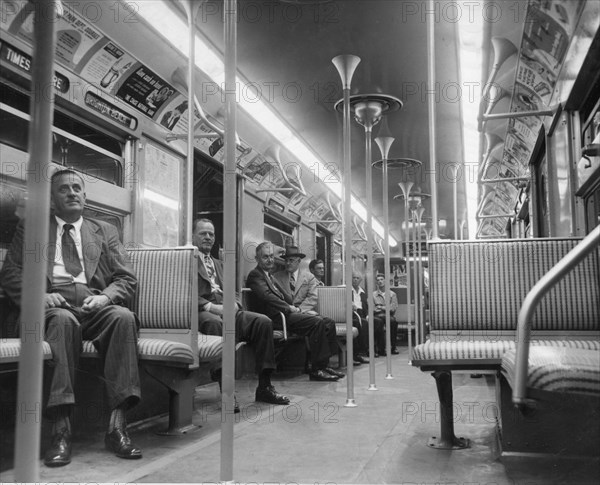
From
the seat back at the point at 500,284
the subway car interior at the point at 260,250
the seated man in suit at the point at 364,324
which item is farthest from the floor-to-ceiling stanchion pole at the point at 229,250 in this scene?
the seated man in suit at the point at 364,324

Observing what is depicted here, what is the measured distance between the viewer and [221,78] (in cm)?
456

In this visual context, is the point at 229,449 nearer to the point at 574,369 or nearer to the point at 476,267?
the point at 574,369

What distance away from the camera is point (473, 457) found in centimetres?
247

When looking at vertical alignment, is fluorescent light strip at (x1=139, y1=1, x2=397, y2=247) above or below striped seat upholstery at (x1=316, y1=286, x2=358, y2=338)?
above

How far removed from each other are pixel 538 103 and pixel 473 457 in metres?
3.03

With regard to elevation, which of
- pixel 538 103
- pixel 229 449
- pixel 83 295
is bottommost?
pixel 229 449

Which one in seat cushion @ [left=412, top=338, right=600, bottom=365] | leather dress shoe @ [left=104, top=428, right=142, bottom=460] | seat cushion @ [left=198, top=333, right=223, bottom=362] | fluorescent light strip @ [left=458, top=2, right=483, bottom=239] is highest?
fluorescent light strip @ [left=458, top=2, right=483, bottom=239]

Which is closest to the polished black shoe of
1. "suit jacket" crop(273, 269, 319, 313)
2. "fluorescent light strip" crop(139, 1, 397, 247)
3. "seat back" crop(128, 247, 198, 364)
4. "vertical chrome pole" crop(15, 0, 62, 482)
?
"seat back" crop(128, 247, 198, 364)

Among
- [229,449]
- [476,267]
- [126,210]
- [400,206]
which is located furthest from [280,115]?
[400,206]

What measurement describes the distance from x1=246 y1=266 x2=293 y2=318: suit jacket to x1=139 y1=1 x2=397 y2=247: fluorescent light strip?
5.01 ft

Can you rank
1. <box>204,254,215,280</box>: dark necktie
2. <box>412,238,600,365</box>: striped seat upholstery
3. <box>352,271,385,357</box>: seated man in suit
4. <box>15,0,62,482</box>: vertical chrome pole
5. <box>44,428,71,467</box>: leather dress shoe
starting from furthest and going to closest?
<box>352,271,385,357</box>: seated man in suit → <box>204,254,215,280</box>: dark necktie → <box>412,238,600,365</box>: striped seat upholstery → <box>44,428,71,467</box>: leather dress shoe → <box>15,0,62,482</box>: vertical chrome pole

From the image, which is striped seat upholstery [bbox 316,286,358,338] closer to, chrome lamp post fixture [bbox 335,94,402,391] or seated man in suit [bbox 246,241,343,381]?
seated man in suit [bbox 246,241,343,381]

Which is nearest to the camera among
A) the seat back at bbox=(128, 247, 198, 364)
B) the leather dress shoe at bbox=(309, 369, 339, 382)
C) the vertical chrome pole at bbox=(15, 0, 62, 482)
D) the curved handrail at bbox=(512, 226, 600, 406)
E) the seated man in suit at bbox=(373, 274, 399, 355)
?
the vertical chrome pole at bbox=(15, 0, 62, 482)

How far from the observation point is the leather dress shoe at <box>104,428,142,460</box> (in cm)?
244
